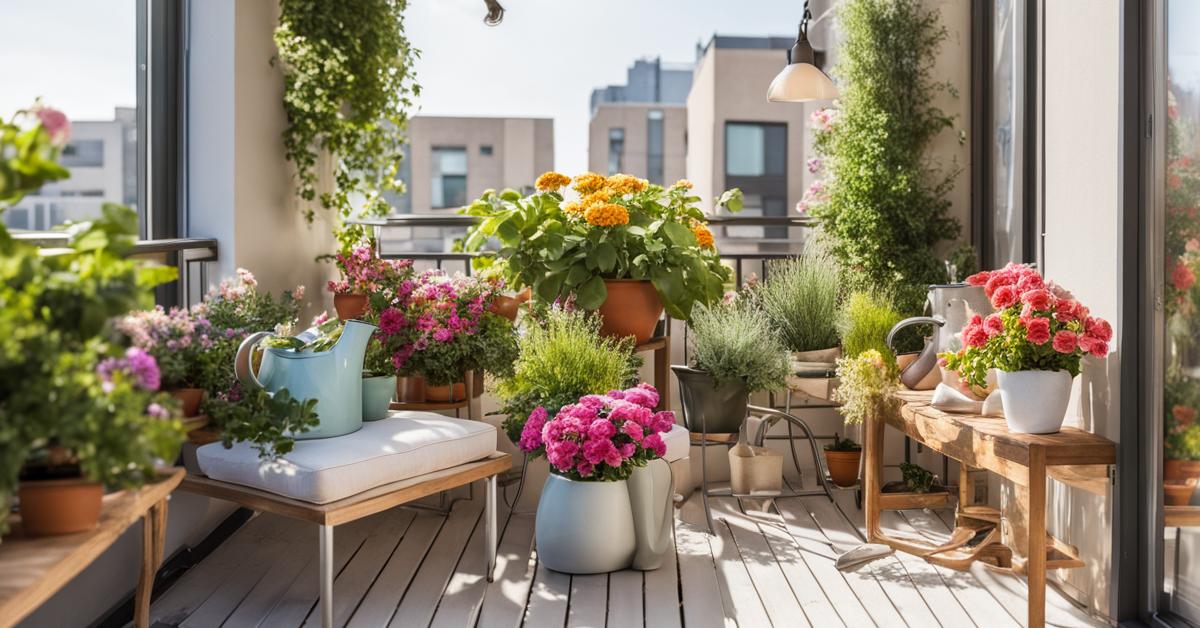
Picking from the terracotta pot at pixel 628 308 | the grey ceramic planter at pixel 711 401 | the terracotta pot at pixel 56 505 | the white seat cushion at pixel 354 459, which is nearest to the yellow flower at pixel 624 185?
the terracotta pot at pixel 628 308

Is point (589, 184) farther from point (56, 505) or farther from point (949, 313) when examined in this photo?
point (56, 505)

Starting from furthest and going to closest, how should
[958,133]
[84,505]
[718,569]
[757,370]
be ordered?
[958,133]
[757,370]
[718,569]
[84,505]

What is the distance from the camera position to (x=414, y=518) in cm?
371

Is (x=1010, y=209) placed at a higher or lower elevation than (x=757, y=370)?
higher

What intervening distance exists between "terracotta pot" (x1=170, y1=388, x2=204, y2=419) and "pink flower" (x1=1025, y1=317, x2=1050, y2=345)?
213 centimetres

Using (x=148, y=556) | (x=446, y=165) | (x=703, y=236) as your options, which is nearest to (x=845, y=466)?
(x=703, y=236)

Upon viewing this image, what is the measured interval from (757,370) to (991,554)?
3.78 ft

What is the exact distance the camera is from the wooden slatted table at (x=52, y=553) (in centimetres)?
126

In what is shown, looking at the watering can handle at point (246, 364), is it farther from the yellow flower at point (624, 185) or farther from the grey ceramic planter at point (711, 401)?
the grey ceramic planter at point (711, 401)

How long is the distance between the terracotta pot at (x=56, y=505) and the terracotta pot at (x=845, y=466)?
3.23 meters

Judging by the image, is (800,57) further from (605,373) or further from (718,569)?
(718,569)

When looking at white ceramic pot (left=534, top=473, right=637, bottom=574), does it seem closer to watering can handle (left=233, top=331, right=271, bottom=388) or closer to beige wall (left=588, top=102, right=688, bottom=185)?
watering can handle (left=233, top=331, right=271, bottom=388)

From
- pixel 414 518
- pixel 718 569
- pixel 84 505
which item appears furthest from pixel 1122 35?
pixel 414 518

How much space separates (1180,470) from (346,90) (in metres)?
3.11
